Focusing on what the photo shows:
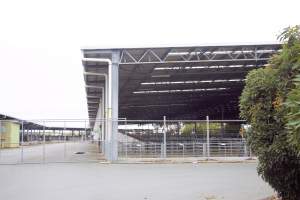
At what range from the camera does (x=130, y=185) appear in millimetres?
14023

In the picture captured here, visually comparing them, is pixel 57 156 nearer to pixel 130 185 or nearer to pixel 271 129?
pixel 130 185

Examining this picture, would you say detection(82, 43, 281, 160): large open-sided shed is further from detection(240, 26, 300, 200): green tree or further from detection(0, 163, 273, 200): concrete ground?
detection(240, 26, 300, 200): green tree

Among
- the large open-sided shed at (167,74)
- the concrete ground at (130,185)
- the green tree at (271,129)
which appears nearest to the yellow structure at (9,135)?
the large open-sided shed at (167,74)

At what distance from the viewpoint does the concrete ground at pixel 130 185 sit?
466 inches

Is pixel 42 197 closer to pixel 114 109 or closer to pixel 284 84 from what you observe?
pixel 284 84

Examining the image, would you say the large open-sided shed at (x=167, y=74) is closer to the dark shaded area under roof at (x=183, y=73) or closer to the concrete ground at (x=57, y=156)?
the dark shaded area under roof at (x=183, y=73)

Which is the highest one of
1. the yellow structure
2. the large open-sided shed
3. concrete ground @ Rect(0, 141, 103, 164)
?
the large open-sided shed

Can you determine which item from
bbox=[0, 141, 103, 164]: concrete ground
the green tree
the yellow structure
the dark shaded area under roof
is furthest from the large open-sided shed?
the green tree

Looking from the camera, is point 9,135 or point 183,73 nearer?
point 183,73

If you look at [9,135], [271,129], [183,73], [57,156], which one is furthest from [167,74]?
[271,129]

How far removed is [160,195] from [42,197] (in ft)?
8.85

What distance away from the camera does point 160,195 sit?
1191cm

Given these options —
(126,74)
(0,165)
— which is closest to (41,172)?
(0,165)

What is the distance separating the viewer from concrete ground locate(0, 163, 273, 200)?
11.8 m
